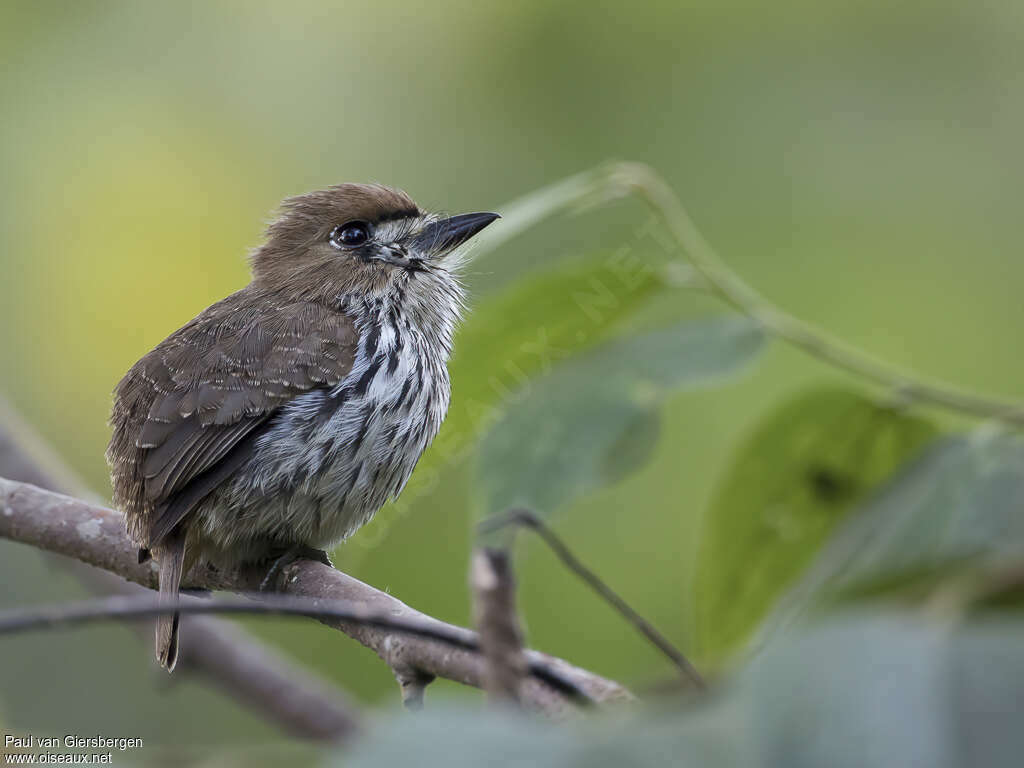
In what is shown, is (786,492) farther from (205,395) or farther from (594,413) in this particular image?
(205,395)

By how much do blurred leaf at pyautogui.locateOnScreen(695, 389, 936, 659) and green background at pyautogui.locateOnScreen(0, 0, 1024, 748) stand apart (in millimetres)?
2553

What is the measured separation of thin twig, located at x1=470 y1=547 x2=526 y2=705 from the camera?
0.85 meters

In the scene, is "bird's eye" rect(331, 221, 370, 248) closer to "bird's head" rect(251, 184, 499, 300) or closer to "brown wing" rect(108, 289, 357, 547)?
"bird's head" rect(251, 184, 499, 300)

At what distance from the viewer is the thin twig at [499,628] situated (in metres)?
0.85

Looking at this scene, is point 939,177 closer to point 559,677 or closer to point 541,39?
point 541,39

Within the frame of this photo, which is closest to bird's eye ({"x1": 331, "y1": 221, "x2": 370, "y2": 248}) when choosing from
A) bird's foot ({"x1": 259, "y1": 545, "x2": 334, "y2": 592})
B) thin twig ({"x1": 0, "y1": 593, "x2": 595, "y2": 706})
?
bird's foot ({"x1": 259, "y1": 545, "x2": 334, "y2": 592})

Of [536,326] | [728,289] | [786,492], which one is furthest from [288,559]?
[786,492]

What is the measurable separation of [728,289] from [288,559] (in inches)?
73.6

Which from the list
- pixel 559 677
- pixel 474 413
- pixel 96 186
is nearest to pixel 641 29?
pixel 96 186

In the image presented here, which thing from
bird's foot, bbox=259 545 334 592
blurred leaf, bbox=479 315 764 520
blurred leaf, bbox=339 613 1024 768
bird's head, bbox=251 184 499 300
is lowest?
bird's foot, bbox=259 545 334 592

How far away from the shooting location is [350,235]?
13.9 feet

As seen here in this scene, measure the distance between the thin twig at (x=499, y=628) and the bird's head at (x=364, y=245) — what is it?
316cm

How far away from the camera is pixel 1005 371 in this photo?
15.3ft

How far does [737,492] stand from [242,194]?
18.2 feet
